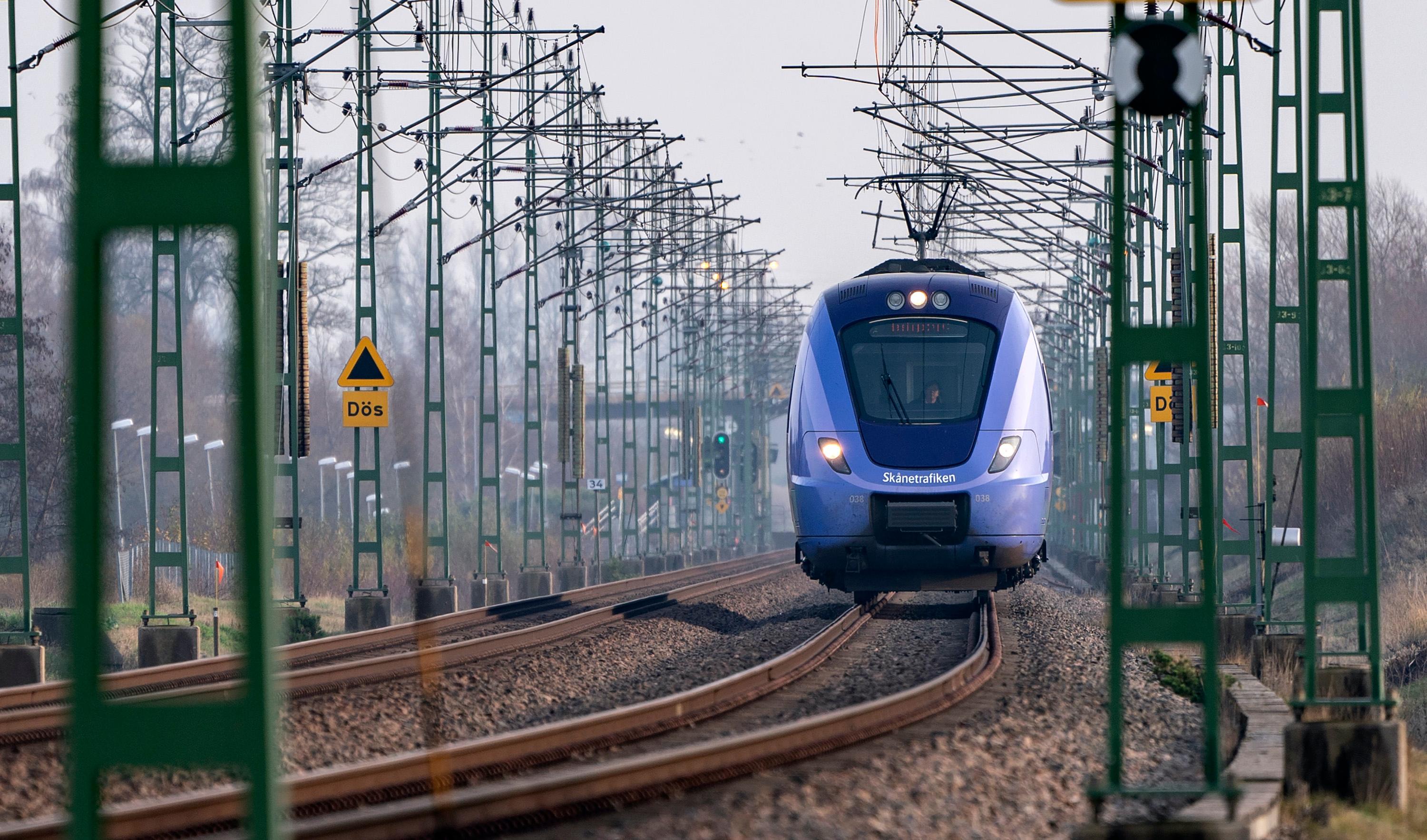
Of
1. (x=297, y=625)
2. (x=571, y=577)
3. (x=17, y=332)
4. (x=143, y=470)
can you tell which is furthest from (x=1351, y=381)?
(x=143, y=470)

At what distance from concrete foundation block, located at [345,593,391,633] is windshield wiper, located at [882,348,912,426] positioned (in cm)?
933

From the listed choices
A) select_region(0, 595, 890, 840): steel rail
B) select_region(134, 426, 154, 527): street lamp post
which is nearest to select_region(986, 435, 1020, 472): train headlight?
select_region(0, 595, 890, 840): steel rail

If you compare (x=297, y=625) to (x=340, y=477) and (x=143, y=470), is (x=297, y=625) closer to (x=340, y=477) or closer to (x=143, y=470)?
(x=143, y=470)

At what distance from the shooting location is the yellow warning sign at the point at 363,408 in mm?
21219

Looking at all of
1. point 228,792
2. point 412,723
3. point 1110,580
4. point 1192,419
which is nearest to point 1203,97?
point 1110,580

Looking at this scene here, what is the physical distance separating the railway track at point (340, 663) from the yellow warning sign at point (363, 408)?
266cm

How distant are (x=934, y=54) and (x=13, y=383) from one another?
2912 cm

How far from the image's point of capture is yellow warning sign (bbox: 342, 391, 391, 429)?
69.6 feet

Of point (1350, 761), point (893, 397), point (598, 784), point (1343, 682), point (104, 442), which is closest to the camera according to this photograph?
point (104, 442)

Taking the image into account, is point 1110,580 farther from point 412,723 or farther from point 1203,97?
point 412,723

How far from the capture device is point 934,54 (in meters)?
26.6

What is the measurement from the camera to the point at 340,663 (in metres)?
14.7

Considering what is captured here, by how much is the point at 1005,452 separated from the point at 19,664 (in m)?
9.82

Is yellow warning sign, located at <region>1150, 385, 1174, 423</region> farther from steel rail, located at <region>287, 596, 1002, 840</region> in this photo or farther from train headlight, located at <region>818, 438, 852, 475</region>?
steel rail, located at <region>287, 596, 1002, 840</region>
